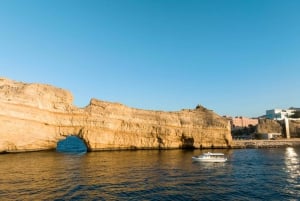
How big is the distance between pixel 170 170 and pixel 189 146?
41397mm

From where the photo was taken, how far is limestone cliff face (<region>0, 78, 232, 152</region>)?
5716 cm

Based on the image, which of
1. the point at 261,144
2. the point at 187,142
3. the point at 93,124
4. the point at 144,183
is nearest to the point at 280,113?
the point at 261,144

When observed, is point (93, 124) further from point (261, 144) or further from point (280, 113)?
point (280, 113)

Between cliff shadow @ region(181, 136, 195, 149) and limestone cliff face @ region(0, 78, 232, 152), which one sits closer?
limestone cliff face @ region(0, 78, 232, 152)

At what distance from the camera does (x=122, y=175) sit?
34.1m

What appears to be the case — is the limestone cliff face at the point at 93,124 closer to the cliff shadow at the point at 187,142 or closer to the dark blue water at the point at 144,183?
the cliff shadow at the point at 187,142

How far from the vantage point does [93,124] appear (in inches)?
2613

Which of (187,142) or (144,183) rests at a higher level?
(187,142)

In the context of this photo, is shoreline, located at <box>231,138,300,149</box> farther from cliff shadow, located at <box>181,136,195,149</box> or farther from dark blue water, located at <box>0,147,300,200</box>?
dark blue water, located at <box>0,147,300,200</box>

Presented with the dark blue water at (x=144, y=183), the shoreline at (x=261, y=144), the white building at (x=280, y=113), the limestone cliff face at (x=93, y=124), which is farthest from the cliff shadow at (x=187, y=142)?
the white building at (x=280, y=113)

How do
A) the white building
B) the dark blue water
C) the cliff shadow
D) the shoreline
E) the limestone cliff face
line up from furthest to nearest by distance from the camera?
the white building < the shoreline < the cliff shadow < the limestone cliff face < the dark blue water

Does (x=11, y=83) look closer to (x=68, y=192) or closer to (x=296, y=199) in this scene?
(x=68, y=192)

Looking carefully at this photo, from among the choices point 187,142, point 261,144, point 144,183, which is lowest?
point 144,183

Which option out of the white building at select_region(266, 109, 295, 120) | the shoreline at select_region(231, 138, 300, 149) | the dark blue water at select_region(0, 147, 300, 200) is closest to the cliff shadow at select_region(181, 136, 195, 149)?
the shoreline at select_region(231, 138, 300, 149)
